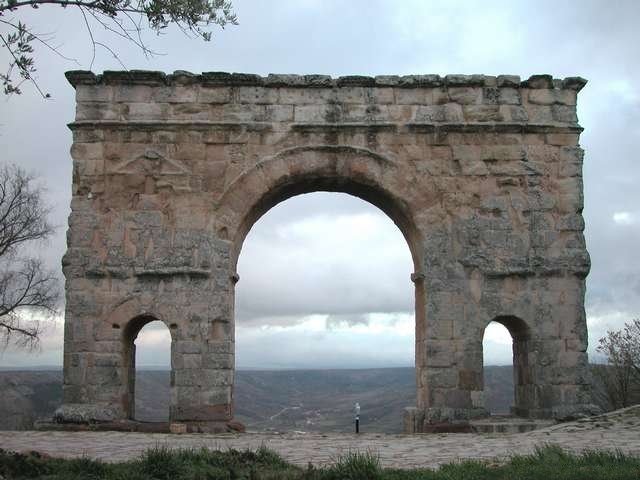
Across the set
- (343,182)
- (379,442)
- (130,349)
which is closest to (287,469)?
(379,442)

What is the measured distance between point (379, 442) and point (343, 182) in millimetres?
4338

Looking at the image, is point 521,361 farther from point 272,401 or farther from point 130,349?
point 272,401

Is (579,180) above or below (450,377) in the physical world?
above

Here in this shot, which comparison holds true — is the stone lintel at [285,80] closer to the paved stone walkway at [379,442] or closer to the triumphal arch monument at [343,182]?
the triumphal arch monument at [343,182]

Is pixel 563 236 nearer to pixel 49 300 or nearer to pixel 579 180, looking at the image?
pixel 579 180

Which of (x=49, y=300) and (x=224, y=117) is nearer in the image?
(x=224, y=117)

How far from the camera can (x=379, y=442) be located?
29.8ft

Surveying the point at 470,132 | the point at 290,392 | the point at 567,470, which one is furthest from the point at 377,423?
the point at 567,470

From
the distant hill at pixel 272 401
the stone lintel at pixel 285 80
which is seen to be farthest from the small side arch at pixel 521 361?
the distant hill at pixel 272 401

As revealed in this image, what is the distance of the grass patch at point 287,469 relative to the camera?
595 centimetres

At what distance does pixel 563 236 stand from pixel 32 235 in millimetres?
13964

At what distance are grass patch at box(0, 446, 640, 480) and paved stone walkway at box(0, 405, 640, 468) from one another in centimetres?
65

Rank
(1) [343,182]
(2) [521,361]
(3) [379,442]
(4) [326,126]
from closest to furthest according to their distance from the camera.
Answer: (3) [379,442] < (4) [326,126] < (2) [521,361] < (1) [343,182]

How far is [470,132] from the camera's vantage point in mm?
11578
